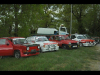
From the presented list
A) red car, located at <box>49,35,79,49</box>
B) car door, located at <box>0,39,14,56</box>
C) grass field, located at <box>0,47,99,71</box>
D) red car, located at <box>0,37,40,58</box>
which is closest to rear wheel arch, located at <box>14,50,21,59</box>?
red car, located at <box>0,37,40,58</box>

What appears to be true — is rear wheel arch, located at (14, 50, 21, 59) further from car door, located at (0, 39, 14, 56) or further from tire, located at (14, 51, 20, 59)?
car door, located at (0, 39, 14, 56)

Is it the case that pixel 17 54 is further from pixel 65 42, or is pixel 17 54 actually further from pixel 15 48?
pixel 65 42

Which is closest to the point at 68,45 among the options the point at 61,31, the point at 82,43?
→ the point at 82,43

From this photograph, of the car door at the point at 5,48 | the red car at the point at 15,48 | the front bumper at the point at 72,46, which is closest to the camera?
the red car at the point at 15,48

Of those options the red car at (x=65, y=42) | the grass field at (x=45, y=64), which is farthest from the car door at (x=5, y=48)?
the red car at (x=65, y=42)

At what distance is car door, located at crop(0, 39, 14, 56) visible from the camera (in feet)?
29.8

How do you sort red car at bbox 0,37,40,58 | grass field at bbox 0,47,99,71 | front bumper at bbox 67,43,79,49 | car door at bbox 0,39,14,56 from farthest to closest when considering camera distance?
front bumper at bbox 67,43,79,49
car door at bbox 0,39,14,56
red car at bbox 0,37,40,58
grass field at bbox 0,47,99,71

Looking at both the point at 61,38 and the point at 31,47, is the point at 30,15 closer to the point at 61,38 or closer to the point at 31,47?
the point at 61,38

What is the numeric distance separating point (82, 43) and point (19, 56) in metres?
9.51

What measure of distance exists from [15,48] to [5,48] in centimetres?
73

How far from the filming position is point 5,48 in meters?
9.17

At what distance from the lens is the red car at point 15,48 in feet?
29.4

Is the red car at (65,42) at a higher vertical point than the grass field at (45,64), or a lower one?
higher

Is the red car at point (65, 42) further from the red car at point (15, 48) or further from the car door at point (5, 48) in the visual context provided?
the car door at point (5, 48)
